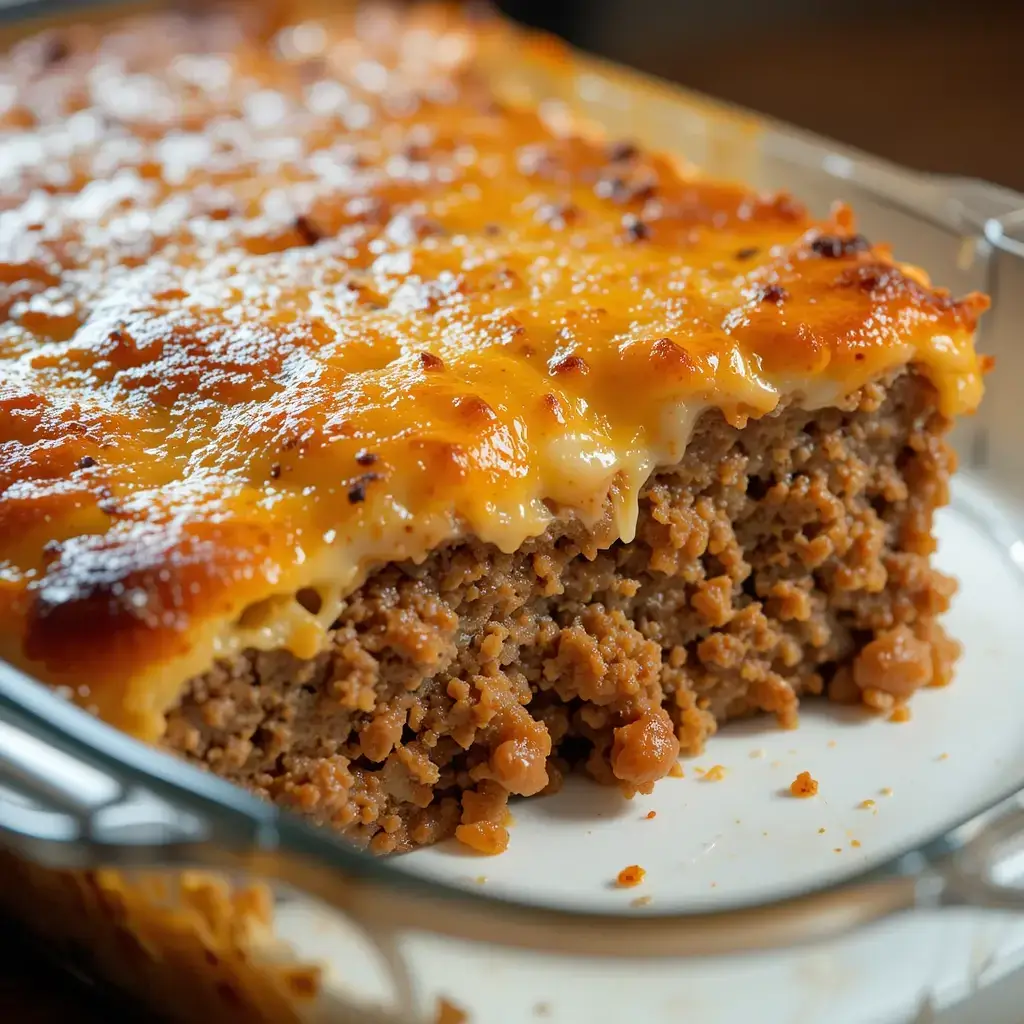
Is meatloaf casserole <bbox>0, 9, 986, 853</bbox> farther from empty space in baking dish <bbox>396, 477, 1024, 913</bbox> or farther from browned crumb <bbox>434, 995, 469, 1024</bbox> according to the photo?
browned crumb <bbox>434, 995, 469, 1024</bbox>

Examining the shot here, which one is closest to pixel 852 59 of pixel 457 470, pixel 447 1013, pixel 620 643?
pixel 620 643

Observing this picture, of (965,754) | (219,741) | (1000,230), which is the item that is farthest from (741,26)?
(219,741)

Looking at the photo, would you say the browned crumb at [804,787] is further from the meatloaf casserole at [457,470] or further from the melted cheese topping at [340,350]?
the melted cheese topping at [340,350]

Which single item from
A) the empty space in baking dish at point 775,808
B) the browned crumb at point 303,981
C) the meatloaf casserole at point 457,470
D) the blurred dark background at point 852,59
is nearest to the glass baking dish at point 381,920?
the browned crumb at point 303,981

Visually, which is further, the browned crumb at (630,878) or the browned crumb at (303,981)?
the browned crumb at (630,878)

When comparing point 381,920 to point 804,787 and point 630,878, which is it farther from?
point 804,787

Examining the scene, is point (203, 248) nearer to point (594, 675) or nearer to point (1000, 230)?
point (594, 675)

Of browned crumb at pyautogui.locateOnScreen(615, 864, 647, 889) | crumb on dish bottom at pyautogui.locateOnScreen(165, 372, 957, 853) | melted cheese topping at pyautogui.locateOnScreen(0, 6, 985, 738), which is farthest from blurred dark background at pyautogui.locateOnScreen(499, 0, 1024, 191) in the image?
browned crumb at pyautogui.locateOnScreen(615, 864, 647, 889)
